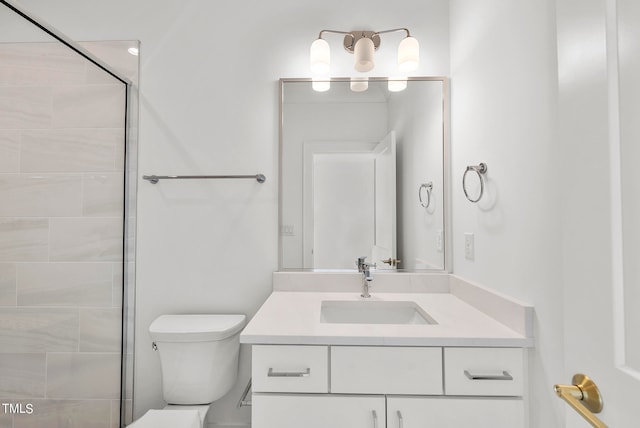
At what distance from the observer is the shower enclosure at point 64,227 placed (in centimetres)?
115

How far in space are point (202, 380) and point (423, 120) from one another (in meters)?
1.62

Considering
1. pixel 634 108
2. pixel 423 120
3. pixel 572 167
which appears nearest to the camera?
pixel 634 108

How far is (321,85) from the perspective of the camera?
5.56 feet

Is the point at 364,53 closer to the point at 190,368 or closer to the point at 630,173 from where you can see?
the point at 630,173

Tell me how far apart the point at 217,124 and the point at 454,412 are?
1.59 metres

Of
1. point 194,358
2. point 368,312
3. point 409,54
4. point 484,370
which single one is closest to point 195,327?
point 194,358

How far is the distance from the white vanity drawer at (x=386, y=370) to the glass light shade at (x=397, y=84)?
4.09 feet

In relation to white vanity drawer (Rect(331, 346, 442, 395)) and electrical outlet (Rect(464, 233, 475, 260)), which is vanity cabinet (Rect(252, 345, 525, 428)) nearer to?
white vanity drawer (Rect(331, 346, 442, 395))

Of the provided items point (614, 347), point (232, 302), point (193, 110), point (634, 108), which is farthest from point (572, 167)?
point (193, 110)

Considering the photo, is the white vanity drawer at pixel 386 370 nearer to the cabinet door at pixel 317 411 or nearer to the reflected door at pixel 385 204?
the cabinet door at pixel 317 411

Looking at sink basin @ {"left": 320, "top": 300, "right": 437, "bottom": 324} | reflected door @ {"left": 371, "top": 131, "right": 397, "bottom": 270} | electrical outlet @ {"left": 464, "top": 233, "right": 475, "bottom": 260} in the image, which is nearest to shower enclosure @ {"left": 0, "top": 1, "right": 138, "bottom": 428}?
sink basin @ {"left": 320, "top": 300, "right": 437, "bottom": 324}

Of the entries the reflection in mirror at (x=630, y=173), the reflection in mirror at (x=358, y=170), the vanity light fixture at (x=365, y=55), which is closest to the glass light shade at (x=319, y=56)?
the vanity light fixture at (x=365, y=55)

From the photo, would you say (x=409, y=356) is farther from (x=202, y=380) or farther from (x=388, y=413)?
(x=202, y=380)

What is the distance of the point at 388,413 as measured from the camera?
3.36 ft
